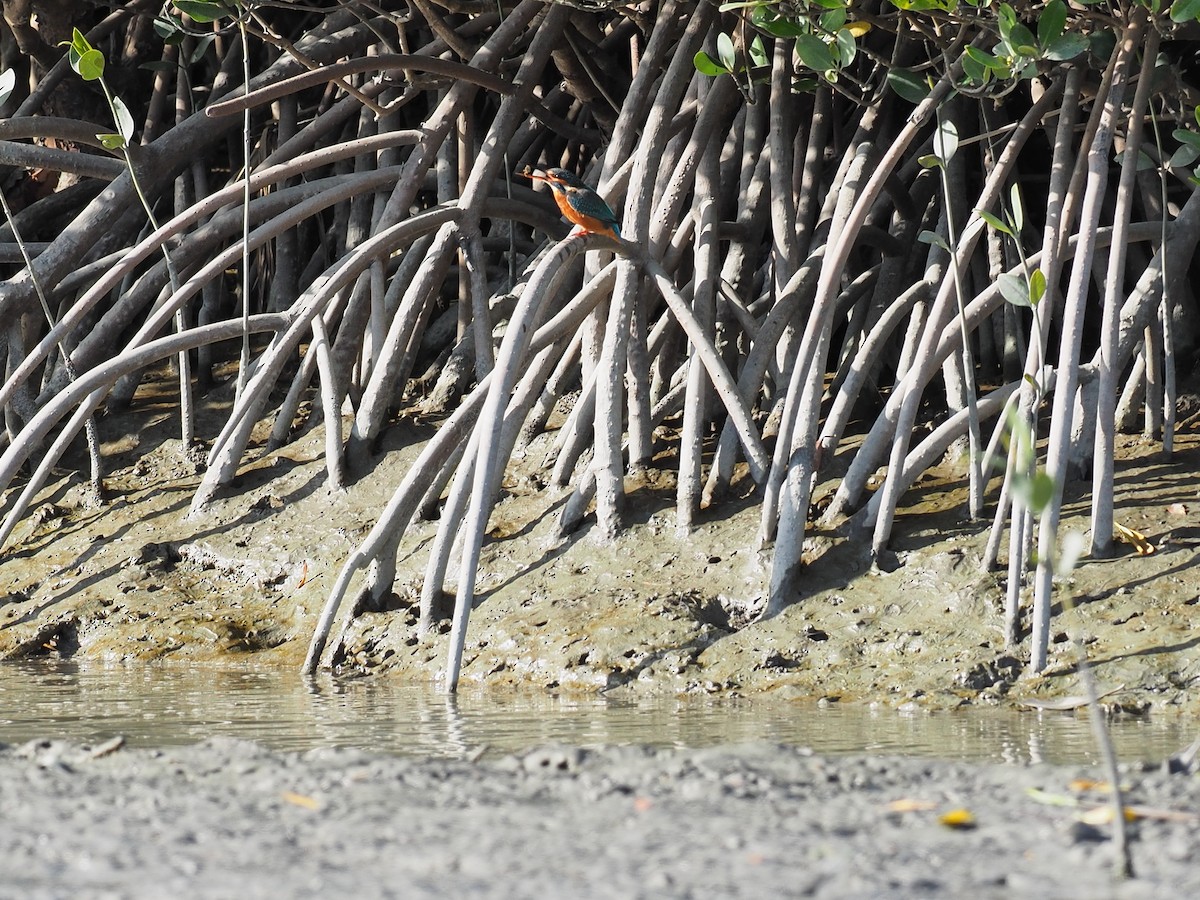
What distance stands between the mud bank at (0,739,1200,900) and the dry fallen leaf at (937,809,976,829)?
11mm

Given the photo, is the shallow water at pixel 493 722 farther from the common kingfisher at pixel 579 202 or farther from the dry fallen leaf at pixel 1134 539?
the common kingfisher at pixel 579 202

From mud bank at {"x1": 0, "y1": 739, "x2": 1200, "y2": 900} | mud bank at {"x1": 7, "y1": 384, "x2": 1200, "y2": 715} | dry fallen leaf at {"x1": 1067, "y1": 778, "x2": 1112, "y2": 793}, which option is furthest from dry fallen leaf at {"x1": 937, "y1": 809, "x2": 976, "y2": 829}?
mud bank at {"x1": 7, "y1": 384, "x2": 1200, "y2": 715}

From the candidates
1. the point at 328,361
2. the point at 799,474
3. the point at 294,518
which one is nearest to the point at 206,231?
the point at 328,361

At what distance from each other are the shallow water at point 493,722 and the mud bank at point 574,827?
1.84ft

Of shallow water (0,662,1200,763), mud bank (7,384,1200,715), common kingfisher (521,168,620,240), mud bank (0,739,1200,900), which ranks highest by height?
common kingfisher (521,168,620,240)

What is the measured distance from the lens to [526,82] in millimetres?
6496

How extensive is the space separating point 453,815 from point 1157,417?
4.00 meters

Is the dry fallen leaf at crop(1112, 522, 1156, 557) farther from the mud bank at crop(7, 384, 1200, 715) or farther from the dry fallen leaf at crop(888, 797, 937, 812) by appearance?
the dry fallen leaf at crop(888, 797, 937, 812)

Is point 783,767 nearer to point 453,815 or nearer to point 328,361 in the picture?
point 453,815

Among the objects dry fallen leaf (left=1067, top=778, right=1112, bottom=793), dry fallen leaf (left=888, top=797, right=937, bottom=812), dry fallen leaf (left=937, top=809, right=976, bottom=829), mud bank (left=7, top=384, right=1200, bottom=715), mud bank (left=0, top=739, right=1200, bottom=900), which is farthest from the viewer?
mud bank (left=7, top=384, right=1200, bottom=715)

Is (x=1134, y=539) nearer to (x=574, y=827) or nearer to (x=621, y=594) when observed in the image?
(x=621, y=594)

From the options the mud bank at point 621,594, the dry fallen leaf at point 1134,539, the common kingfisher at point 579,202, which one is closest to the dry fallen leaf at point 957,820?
the mud bank at point 621,594

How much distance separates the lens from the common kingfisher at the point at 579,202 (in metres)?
5.23

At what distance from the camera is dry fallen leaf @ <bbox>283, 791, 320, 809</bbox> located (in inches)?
103
